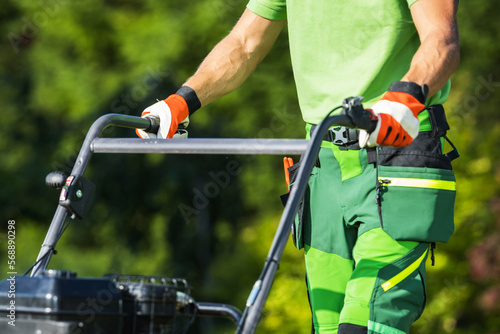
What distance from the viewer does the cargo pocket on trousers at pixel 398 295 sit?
2.42 m

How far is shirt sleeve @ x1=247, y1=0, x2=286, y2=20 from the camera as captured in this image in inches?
120

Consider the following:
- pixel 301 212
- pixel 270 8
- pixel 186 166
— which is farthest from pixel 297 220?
pixel 186 166

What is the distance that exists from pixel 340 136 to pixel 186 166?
9645 mm

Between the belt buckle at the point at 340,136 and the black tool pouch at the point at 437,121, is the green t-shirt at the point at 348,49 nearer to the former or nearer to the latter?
the black tool pouch at the point at 437,121

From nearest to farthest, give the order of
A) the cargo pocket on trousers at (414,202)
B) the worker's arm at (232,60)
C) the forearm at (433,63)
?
1. the forearm at (433,63)
2. the cargo pocket on trousers at (414,202)
3. the worker's arm at (232,60)

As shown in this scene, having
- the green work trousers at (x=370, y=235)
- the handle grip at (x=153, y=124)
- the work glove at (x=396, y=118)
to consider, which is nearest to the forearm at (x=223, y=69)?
the handle grip at (x=153, y=124)

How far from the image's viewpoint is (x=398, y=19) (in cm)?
261

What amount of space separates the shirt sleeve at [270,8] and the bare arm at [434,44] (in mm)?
646

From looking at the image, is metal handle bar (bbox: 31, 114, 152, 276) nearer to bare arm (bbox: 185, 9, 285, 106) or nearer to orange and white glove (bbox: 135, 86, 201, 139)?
orange and white glove (bbox: 135, 86, 201, 139)

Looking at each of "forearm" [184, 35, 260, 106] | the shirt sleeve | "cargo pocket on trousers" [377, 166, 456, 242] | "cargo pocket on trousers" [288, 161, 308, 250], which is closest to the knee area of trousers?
"cargo pocket on trousers" [377, 166, 456, 242]

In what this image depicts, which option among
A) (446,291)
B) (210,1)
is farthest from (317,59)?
(210,1)

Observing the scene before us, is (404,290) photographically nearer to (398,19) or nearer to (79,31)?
(398,19)

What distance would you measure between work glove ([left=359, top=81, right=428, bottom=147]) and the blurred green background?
6065mm

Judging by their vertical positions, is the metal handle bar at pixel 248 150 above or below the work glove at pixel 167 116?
below
